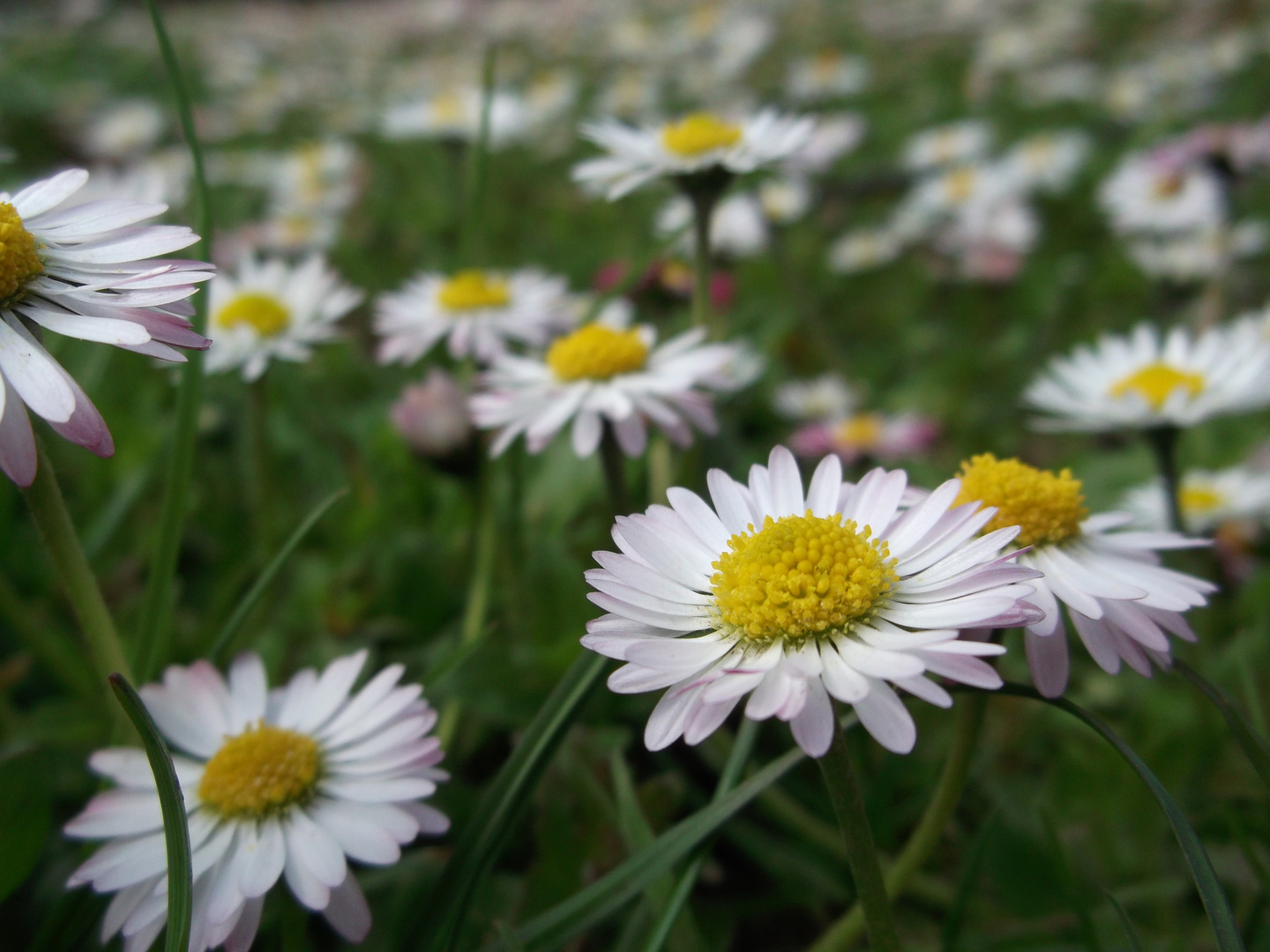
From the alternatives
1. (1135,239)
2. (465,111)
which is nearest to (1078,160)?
(1135,239)

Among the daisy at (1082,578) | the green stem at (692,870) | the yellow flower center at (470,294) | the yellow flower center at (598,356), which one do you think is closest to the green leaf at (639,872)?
the green stem at (692,870)

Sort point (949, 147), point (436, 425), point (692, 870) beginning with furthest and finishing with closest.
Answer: point (949, 147) < point (436, 425) < point (692, 870)

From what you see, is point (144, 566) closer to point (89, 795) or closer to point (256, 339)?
point (256, 339)

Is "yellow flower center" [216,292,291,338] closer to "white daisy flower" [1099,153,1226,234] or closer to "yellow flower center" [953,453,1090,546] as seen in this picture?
"yellow flower center" [953,453,1090,546]

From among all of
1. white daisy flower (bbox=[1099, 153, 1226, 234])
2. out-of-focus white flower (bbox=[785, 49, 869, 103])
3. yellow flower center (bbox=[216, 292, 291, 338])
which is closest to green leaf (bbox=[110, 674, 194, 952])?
yellow flower center (bbox=[216, 292, 291, 338])

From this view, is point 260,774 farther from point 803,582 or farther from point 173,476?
point 803,582

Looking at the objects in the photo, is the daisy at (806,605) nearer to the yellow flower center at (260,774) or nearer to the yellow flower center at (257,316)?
the yellow flower center at (260,774)

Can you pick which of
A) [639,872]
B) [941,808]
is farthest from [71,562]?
[941,808]
